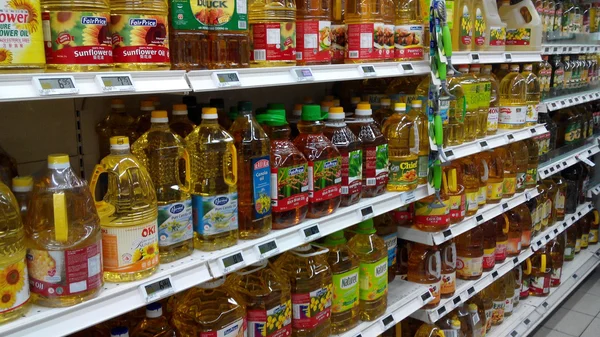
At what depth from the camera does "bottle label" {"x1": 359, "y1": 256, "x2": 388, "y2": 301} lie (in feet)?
6.73

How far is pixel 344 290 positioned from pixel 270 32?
3.12 feet

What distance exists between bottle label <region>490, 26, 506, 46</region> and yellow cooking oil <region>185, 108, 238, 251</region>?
182 centimetres

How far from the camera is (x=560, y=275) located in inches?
155

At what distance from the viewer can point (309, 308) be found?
5.86 ft

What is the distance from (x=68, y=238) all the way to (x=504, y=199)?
97.3 inches

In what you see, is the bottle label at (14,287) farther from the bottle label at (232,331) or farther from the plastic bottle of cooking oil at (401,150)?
the plastic bottle of cooking oil at (401,150)

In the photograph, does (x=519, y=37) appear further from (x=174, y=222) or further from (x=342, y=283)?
(x=174, y=222)

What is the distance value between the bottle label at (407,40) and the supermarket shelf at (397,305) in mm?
1023

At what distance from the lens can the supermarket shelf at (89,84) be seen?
3.27 feet

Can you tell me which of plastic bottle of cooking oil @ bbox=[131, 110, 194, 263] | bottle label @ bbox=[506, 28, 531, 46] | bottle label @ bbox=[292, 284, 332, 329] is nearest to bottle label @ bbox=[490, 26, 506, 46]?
bottle label @ bbox=[506, 28, 531, 46]

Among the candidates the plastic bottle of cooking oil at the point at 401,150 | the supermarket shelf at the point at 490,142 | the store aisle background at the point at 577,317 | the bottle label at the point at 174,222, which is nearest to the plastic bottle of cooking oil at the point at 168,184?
the bottle label at the point at 174,222

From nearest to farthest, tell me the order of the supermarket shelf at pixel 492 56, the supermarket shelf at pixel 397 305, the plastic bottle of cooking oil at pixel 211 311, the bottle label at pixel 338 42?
the plastic bottle of cooking oil at pixel 211 311
the bottle label at pixel 338 42
the supermarket shelf at pixel 397 305
the supermarket shelf at pixel 492 56

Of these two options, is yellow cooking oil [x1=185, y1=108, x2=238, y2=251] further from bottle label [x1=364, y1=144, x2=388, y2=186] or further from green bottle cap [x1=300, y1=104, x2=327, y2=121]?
bottle label [x1=364, y1=144, x2=388, y2=186]

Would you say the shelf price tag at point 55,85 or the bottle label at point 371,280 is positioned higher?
the shelf price tag at point 55,85
